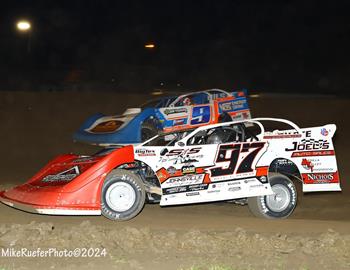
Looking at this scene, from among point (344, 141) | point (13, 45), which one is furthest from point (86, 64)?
point (344, 141)

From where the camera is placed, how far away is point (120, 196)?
858 cm

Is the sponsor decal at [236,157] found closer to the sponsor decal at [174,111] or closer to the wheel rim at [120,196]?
the wheel rim at [120,196]

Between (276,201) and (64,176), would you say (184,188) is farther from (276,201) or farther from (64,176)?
(64,176)

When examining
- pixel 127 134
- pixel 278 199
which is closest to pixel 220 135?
pixel 278 199

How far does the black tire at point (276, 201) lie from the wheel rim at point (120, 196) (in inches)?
74.6

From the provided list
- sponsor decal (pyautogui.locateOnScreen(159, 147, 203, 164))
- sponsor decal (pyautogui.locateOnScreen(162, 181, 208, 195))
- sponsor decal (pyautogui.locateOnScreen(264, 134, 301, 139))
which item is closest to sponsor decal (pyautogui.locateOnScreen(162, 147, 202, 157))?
sponsor decal (pyautogui.locateOnScreen(159, 147, 203, 164))

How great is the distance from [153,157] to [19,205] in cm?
196

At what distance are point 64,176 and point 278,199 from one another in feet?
10.5

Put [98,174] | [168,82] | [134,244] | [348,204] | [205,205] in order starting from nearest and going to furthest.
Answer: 1. [134,244]
2. [98,174]
3. [205,205]
4. [348,204]
5. [168,82]

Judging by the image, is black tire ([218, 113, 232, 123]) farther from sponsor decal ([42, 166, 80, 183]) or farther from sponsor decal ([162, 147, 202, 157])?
sponsor decal ([42, 166, 80, 183])

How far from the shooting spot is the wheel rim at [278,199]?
30.6ft

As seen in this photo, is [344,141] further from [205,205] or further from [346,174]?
[205,205]

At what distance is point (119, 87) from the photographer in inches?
1356

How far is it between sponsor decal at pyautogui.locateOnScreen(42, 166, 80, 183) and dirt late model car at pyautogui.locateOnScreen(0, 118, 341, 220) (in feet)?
0.07
